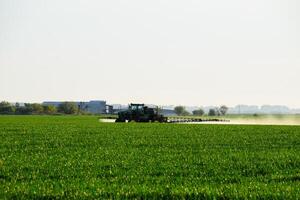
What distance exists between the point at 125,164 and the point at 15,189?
6420 mm

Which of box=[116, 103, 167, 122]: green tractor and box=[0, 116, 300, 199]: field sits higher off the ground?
box=[116, 103, 167, 122]: green tractor

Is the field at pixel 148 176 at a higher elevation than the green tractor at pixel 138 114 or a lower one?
lower

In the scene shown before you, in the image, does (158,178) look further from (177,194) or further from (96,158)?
(96,158)

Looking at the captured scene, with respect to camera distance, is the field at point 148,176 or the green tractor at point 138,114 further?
the green tractor at point 138,114

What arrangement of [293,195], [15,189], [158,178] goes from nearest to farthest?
[293,195] < [15,189] < [158,178]

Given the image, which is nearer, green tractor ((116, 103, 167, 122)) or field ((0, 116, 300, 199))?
A: field ((0, 116, 300, 199))

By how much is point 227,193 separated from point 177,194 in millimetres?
1343

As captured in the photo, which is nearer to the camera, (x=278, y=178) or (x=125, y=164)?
(x=278, y=178)

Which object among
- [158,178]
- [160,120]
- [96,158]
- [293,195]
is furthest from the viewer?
[160,120]

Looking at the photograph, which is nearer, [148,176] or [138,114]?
[148,176]

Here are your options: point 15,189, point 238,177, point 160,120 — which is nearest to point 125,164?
point 238,177

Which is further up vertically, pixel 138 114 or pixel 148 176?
pixel 138 114

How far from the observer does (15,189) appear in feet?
47.6

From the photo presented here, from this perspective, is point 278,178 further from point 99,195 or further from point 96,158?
point 96,158
